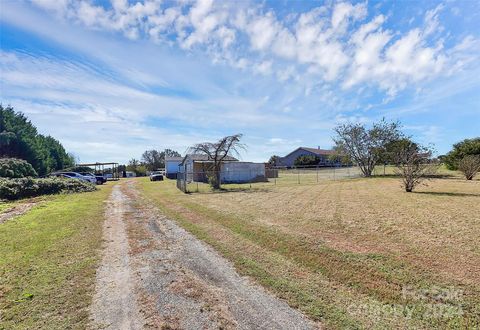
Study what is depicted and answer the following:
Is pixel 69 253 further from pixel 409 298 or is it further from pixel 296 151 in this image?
pixel 296 151

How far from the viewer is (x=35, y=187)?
20.1 m

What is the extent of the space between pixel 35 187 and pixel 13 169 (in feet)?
20.4

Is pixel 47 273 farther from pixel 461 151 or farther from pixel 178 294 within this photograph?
pixel 461 151

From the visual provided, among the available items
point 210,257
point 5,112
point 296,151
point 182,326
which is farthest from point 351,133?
point 5,112

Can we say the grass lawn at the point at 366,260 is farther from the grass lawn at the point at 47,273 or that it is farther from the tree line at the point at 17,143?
the tree line at the point at 17,143

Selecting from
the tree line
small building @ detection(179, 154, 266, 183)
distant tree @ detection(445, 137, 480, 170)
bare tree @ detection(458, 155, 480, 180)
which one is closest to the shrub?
the tree line

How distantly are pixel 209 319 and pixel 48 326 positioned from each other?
1.96 meters

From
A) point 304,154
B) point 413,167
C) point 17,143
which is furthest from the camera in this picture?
point 304,154

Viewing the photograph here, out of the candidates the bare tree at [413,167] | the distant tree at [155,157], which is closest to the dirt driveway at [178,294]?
the bare tree at [413,167]

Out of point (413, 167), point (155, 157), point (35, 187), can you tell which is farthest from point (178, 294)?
point (155, 157)

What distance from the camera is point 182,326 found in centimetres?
326

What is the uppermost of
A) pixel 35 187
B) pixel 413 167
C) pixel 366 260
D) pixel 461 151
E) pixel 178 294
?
pixel 461 151

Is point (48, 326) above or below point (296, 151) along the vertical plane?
below

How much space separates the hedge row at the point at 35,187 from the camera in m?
18.3
